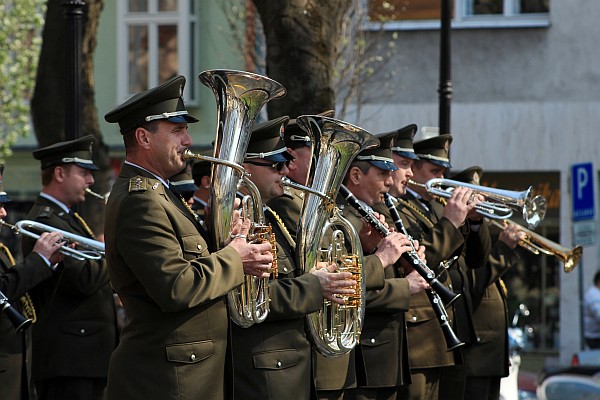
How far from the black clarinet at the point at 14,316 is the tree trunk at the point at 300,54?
2927 millimetres

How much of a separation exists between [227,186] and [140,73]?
59.7 ft

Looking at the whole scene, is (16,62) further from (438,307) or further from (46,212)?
(438,307)

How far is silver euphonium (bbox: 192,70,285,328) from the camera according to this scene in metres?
5.66

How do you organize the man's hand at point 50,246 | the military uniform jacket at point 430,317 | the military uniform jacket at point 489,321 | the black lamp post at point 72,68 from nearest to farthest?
the man's hand at point 50,246 < the military uniform jacket at point 430,317 < the black lamp post at point 72,68 < the military uniform jacket at point 489,321

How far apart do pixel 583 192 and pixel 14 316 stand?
10600mm

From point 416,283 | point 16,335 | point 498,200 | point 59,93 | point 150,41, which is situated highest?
point 150,41

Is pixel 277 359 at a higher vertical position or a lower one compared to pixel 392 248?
lower

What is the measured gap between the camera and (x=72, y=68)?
29.3 ft

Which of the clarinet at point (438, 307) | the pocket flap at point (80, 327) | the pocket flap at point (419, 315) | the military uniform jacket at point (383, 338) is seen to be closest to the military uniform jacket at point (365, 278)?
the military uniform jacket at point (383, 338)

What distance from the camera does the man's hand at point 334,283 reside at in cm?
Result: 632

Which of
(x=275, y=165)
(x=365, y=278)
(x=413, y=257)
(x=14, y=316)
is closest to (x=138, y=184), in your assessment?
(x=275, y=165)

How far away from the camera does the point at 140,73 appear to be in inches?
926

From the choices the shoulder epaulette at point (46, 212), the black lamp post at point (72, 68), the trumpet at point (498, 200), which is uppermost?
the black lamp post at point (72, 68)

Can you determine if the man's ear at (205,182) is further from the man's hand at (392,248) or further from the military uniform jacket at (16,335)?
the man's hand at (392,248)
